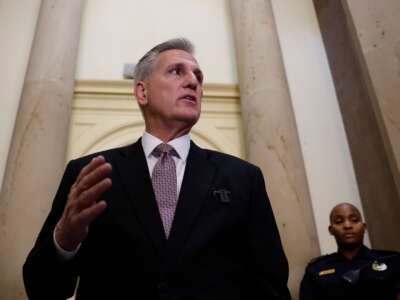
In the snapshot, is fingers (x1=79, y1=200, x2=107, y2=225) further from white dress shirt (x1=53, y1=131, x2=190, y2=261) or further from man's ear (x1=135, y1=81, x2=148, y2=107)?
man's ear (x1=135, y1=81, x2=148, y2=107)

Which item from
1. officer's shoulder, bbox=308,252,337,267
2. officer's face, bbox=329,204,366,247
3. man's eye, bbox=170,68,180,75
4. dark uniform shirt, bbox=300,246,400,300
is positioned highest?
man's eye, bbox=170,68,180,75

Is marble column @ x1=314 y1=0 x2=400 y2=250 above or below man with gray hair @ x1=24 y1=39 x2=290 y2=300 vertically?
above

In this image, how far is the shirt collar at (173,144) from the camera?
4.60 feet

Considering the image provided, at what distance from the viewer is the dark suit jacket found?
41.1 inches

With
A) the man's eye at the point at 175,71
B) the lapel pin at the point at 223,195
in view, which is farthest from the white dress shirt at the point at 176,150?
the man's eye at the point at 175,71

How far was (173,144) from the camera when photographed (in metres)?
1.42

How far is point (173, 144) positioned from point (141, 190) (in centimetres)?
28

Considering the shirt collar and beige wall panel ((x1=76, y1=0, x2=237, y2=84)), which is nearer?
the shirt collar

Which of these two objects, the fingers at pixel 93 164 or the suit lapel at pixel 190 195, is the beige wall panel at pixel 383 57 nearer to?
the suit lapel at pixel 190 195

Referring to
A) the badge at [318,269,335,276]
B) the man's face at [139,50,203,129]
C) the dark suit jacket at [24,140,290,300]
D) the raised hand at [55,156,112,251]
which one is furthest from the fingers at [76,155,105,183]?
the badge at [318,269,335,276]

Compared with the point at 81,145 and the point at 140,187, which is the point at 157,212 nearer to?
the point at 140,187

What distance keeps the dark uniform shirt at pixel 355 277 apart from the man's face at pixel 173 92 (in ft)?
6.30

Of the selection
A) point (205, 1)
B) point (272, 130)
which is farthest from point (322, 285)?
point (205, 1)

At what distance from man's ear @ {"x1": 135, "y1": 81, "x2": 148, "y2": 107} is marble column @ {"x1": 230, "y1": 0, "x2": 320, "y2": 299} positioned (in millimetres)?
2057
